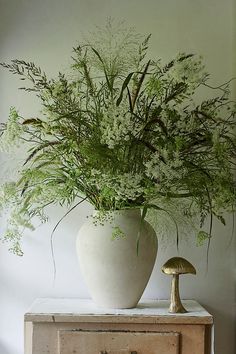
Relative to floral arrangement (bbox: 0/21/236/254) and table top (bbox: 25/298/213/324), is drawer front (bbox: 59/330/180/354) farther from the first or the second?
floral arrangement (bbox: 0/21/236/254)

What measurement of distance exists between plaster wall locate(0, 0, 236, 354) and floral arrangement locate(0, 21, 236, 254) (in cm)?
24

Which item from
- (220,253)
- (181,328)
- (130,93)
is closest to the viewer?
(181,328)

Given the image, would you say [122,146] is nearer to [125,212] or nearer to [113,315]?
[125,212]

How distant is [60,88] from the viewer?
73.9 inches

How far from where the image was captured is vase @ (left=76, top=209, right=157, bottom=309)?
6.12 feet

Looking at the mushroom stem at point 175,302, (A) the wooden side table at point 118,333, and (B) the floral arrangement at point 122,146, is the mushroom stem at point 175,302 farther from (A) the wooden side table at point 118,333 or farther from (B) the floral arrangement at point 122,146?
(B) the floral arrangement at point 122,146

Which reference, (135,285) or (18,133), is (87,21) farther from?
(135,285)

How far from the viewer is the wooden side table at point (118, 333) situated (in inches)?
71.8

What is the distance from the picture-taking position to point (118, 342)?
183cm

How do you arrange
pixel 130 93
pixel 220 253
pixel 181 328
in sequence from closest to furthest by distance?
1. pixel 181 328
2. pixel 130 93
3. pixel 220 253

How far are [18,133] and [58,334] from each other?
62 centimetres

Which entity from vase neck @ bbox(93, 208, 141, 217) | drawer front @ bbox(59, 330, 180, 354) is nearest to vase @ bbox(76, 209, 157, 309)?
vase neck @ bbox(93, 208, 141, 217)

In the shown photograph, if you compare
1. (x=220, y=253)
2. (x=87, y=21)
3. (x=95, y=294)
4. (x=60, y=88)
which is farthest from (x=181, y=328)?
(x=87, y=21)

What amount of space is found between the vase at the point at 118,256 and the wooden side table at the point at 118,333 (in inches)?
2.8
